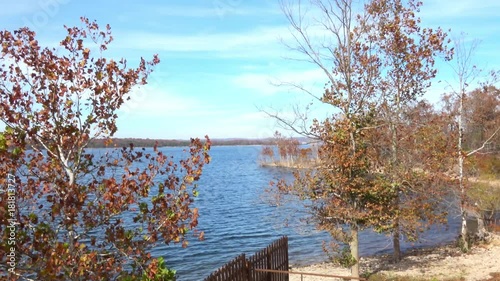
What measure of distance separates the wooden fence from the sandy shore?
439 cm

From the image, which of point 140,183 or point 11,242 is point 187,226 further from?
point 11,242

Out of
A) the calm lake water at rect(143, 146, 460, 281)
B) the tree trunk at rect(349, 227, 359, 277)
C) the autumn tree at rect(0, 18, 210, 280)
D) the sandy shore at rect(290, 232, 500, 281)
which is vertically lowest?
the calm lake water at rect(143, 146, 460, 281)

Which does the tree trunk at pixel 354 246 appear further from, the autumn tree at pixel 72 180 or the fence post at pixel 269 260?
the autumn tree at pixel 72 180

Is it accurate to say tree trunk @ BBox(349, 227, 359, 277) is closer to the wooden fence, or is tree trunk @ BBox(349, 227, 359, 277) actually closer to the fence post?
the wooden fence

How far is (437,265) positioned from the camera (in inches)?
685

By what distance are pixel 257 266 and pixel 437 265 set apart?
998 centimetres

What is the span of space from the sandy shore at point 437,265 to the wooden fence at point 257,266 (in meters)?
4.39

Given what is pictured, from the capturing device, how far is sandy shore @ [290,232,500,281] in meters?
15.8

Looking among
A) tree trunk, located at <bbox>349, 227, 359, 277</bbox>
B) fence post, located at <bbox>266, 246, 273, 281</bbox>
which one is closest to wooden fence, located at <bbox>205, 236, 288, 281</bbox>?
fence post, located at <bbox>266, 246, 273, 281</bbox>

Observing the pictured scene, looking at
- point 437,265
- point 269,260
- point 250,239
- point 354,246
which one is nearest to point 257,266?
point 269,260

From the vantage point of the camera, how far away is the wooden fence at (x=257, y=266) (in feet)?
30.5

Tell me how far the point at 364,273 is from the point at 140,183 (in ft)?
44.7

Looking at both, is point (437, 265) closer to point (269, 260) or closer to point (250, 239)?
point (269, 260)

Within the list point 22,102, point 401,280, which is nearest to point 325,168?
point 401,280
